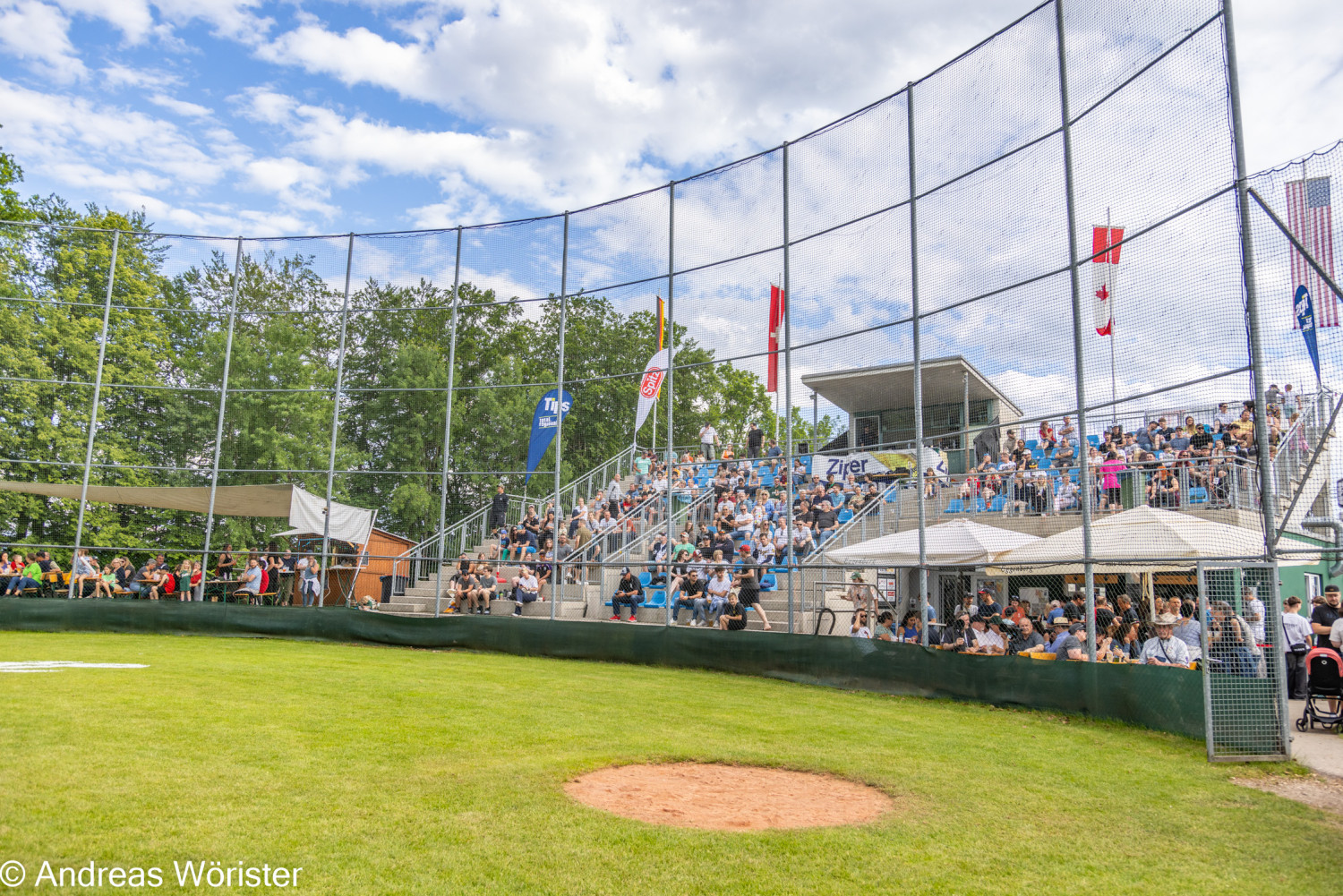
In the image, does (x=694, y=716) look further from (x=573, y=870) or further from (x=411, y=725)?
(x=573, y=870)

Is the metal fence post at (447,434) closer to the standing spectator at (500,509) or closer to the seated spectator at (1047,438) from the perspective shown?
the standing spectator at (500,509)

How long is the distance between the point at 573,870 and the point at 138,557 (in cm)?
2416

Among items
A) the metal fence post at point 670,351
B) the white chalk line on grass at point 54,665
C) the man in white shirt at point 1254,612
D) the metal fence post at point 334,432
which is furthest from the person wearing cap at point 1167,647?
the metal fence post at point 334,432

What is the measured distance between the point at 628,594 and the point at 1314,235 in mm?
11525

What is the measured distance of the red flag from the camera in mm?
15039

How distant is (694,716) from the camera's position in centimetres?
973

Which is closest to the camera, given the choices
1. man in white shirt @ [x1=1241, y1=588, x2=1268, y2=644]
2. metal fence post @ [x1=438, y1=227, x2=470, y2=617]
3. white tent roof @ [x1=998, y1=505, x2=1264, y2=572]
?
man in white shirt @ [x1=1241, y1=588, x2=1268, y2=644]

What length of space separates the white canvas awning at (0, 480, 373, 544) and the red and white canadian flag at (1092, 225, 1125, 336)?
52.2 feet

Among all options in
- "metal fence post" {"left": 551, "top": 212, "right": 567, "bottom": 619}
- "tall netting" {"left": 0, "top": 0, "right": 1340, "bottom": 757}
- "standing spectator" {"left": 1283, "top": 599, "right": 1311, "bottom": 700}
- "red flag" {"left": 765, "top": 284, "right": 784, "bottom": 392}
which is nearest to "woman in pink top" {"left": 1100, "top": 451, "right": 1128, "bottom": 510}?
"tall netting" {"left": 0, "top": 0, "right": 1340, "bottom": 757}

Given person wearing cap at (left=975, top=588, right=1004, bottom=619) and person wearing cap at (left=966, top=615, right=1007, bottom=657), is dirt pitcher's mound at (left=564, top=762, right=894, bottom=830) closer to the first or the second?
person wearing cap at (left=966, top=615, right=1007, bottom=657)

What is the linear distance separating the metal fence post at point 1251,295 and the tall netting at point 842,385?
0.11 feet

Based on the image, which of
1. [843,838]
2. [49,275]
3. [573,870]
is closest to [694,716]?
[843,838]

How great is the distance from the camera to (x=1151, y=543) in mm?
10172

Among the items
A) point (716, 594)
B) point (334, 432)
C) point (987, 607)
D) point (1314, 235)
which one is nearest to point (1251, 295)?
point (1314, 235)
